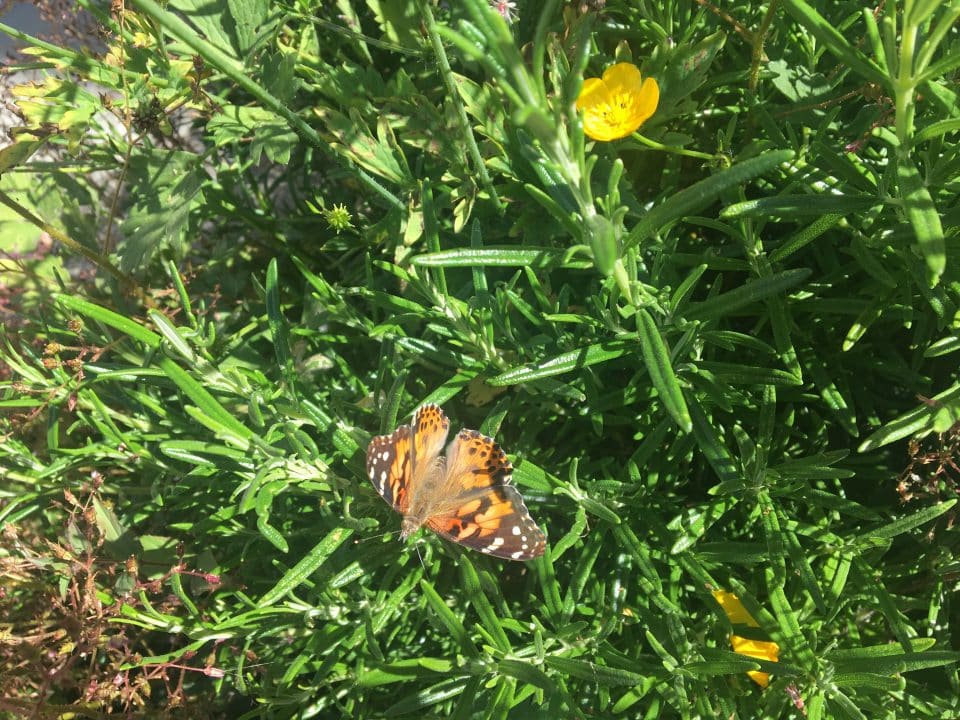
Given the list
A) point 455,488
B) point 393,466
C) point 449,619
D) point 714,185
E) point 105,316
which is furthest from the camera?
point 455,488

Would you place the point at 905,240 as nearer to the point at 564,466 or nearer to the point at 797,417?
the point at 797,417

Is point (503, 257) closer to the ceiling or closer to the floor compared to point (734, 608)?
closer to the ceiling

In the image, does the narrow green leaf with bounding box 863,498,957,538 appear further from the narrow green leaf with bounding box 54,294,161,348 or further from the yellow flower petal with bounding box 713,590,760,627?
the narrow green leaf with bounding box 54,294,161,348

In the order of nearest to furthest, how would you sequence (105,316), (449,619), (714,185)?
(714,185) < (105,316) < (449,619)

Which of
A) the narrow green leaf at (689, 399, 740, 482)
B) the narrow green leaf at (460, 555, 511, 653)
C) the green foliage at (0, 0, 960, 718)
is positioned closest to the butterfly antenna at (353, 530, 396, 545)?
the green foliage at (0, 0, 960, 718)

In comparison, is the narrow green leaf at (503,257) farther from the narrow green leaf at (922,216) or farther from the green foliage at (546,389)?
the narrow green leaf at (922,216)

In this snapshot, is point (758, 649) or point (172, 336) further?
point (758, 649)

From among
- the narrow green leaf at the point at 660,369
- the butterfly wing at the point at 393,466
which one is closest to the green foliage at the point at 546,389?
the narrow green leaf at the point at 660,369

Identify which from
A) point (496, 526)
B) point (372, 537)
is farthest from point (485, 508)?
point (372, 537)

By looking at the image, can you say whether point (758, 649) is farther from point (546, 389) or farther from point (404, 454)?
point (404, 454)
